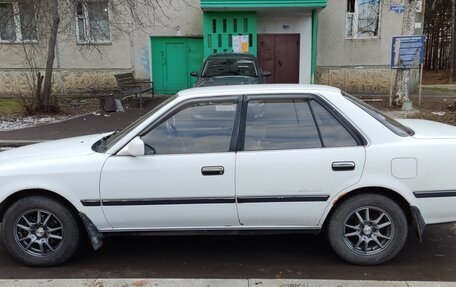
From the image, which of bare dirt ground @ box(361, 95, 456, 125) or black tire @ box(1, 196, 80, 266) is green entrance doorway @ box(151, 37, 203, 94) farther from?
black tire @ box(1, 196, 80, 266)

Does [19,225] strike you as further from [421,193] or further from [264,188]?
[421,193]

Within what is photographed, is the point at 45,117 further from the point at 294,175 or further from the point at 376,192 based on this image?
the point at 376,192

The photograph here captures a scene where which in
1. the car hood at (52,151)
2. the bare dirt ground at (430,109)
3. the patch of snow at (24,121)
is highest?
the car hood at (52,151)

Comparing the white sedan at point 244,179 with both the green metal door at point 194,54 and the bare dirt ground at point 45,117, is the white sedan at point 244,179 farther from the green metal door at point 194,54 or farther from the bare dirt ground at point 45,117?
the green metal door at point 194,54

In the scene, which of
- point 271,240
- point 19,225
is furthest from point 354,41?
point 19,225

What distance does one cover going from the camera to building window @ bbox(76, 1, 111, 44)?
629 inches

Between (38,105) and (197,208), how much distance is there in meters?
10.3

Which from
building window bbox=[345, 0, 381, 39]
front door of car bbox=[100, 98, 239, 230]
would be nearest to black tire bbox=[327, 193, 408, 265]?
front door of car bbox=[100, 98, 239, 230]

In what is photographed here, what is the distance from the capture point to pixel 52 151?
4.04 metres

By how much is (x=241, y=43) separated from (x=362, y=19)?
4.78 meters

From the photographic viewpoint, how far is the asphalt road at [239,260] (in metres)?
3.78

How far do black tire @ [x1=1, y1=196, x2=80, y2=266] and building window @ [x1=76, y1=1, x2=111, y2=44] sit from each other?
510 inches

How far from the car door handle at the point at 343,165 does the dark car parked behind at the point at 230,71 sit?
282 inches

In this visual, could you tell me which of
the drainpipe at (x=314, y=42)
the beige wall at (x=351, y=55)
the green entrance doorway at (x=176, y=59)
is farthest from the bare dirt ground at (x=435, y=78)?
the green entrance doorway at (x=176, y=59)
